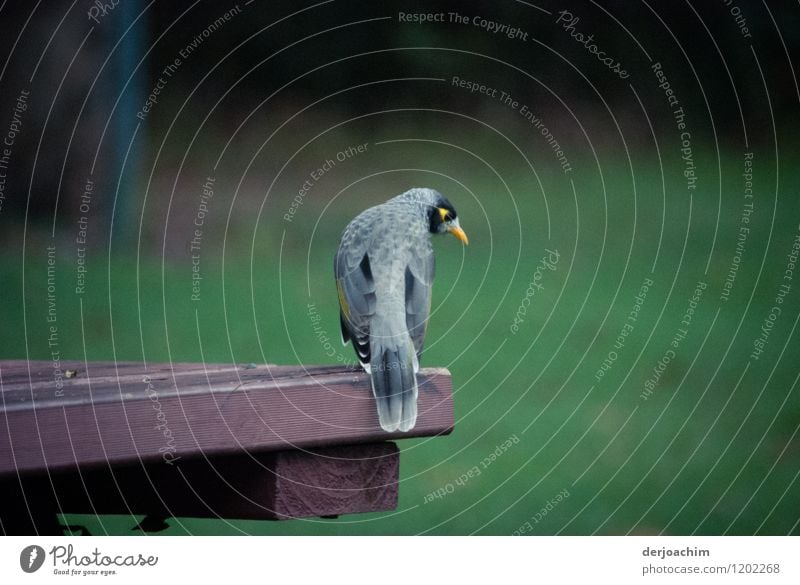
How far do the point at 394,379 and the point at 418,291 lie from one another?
315mm

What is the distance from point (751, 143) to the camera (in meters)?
3.87

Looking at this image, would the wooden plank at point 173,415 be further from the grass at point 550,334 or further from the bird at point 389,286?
the grass at point 550,334

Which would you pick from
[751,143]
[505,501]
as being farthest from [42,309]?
[751,143]

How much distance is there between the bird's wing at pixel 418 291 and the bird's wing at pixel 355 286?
0.07 meters

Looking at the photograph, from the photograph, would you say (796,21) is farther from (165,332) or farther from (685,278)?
(165,332)

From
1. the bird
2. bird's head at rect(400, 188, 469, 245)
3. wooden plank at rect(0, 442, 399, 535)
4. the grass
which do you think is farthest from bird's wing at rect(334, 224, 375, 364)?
the grass

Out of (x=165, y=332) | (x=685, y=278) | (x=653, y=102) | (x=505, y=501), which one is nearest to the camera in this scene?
(x=505, y=501)

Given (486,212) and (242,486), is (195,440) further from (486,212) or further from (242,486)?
(486,212)

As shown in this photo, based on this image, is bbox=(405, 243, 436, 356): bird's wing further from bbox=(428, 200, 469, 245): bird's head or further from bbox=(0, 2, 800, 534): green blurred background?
bbox=(0, 2, 800, 534): green blurred background

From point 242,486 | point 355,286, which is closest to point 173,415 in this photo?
point 242,486

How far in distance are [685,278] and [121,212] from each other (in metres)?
1.94

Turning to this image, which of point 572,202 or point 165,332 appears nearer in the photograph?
point 165,332

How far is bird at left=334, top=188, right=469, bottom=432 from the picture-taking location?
195 centimetres

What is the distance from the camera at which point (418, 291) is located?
2143 millimetres
